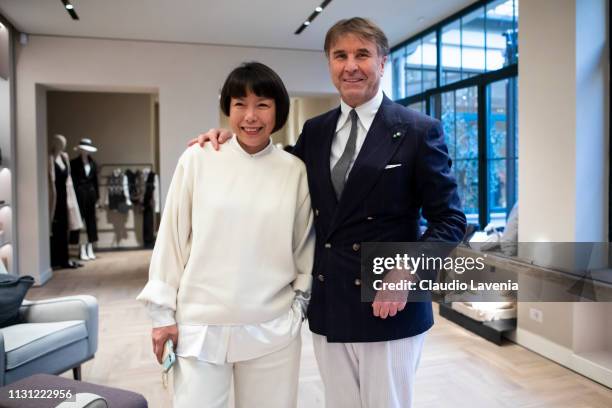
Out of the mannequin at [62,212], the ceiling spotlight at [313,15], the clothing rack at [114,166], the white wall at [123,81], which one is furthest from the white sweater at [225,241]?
the clothing rack at [114,166]

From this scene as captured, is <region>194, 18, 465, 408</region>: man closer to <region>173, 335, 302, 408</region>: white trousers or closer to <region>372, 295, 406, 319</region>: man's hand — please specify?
<region>372, 295, 406, 319</region>: man's hand

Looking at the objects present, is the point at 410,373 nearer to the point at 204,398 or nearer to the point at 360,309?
the point at 360,309

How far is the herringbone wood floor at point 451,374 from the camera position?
2.54 meters

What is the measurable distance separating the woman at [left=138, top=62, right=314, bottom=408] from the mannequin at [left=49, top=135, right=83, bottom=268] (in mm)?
5962

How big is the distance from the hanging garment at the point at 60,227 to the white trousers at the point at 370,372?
A: 20.4ft

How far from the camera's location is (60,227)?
21.6ft

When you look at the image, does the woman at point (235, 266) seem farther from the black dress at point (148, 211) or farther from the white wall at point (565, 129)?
the black dress at point (148, 211)

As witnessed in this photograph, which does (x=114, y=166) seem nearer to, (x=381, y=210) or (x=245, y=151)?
(x=245, y=151)

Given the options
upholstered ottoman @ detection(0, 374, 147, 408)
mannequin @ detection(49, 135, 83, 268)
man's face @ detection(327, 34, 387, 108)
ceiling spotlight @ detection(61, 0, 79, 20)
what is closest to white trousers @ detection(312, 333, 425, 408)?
man's face @ detection(327, 34, 387, 108)

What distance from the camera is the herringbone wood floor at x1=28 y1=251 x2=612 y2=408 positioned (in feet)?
8.34

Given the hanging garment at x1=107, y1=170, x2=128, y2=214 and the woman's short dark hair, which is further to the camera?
the hanging garment at x1=107, y1=170, x2=128, y2=214

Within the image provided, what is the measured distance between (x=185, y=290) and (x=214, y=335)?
0.46 feet

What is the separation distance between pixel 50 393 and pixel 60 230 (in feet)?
18.1

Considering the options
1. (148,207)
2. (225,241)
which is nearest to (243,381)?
(225,241)
